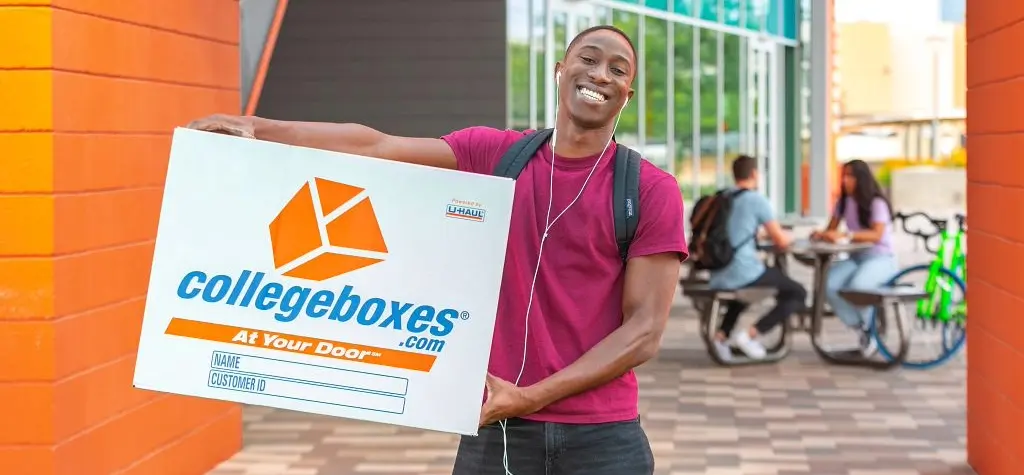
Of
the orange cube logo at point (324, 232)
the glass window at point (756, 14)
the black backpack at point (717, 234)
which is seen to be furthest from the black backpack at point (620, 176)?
the glass window at point (756, 14)

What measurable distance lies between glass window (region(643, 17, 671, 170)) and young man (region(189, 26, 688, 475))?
21.4m

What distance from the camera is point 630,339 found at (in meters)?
2.94

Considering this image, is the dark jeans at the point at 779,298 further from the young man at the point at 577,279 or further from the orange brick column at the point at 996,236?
the young man at the point at 577,279

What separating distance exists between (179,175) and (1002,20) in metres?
4.52

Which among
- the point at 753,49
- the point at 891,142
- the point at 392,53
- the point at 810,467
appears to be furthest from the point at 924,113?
the point at 810,467

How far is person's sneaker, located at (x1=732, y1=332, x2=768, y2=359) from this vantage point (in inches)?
425

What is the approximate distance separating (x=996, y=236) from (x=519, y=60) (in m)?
13.9

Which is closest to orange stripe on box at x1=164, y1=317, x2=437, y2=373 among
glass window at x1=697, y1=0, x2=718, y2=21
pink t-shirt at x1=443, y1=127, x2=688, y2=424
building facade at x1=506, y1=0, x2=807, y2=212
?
Answer: pink t-shirt at x1=443, y1=127, x2=688, y2=424

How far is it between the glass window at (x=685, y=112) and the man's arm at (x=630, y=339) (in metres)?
22.6

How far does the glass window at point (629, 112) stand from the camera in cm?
2339

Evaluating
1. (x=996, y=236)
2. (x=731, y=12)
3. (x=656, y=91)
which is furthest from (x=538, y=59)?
(x=996, y=236)

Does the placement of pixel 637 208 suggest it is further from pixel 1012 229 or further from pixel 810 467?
pixel 810 467

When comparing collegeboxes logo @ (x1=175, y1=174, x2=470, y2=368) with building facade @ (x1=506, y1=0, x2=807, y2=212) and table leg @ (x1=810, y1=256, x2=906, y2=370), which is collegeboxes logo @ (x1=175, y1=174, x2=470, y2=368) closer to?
table leg @ (x1=810, y1=256, x2=906, y2=370)

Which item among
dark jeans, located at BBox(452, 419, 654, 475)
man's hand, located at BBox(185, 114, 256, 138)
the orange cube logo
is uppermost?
man's hand, located at BBox(185, 114, 256, 138)
